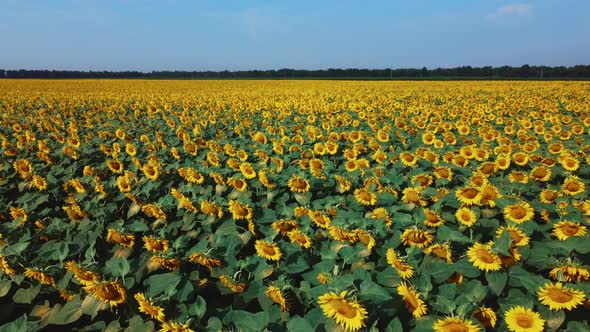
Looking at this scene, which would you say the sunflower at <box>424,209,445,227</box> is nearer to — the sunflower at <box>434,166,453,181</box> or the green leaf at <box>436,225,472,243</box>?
the green leaf at <box>436,225,472,243</box>

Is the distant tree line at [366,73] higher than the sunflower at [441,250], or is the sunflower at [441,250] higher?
the distant tree line at [366,73]

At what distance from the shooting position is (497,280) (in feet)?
6.91

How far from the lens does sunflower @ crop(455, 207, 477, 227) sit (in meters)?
2.76

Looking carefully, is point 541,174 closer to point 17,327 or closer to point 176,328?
point 176,328

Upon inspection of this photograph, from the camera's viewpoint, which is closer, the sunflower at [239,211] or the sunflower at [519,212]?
the sunflower at [519,212]

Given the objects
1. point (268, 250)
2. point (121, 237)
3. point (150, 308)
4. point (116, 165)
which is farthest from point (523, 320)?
point (116, 165)

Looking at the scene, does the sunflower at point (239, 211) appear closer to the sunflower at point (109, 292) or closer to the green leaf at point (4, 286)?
the sunflower at point (109, 292)

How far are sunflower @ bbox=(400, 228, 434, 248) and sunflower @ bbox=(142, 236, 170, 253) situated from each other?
1.71 m

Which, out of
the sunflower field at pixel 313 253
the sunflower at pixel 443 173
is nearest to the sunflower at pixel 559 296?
the sunflower field at pixel 313 253

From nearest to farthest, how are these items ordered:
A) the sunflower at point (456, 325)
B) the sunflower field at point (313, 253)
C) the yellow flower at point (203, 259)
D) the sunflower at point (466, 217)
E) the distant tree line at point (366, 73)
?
the sunflower at point (456, 325), the sunflower field at point (313, 253), the yellow flower at point (203, 259), the sunflower at point (466, 217), the distant tree line at point (366, 73)

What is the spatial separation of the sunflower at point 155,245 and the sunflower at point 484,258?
2.04 m

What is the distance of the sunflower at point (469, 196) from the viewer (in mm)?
3021

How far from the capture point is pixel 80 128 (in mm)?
9180

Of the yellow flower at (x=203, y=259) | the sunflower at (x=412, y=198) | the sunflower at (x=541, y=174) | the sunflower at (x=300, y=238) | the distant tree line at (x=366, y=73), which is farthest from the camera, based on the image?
the distant tree line at (x=366, y=73)
